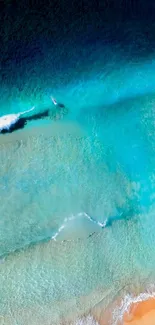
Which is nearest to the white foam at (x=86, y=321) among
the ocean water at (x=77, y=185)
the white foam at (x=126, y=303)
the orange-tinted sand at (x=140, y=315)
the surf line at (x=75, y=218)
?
the ocean water at (x=77, y=185)

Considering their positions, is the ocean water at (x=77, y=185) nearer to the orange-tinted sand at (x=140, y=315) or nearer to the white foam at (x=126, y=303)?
the white foam at (x=126, y=303)

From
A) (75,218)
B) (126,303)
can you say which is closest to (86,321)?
(126,303)

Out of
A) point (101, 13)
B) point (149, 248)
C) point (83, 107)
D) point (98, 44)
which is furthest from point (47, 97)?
point (149, 248)

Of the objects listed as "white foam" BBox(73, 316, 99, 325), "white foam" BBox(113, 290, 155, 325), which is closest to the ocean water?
"white foam" BBox(73, 316, 99, 325)

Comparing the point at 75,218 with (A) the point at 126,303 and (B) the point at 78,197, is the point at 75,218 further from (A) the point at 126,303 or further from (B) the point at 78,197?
(A) the point at 126,303

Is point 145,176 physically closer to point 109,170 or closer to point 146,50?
point 109,170

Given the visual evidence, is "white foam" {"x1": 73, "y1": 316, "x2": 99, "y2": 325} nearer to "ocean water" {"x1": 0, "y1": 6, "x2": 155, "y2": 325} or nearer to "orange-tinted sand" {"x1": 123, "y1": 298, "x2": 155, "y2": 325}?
"ocean water" {"x1": 0, "y1": 6, "x2": 155, "y2": 325}
